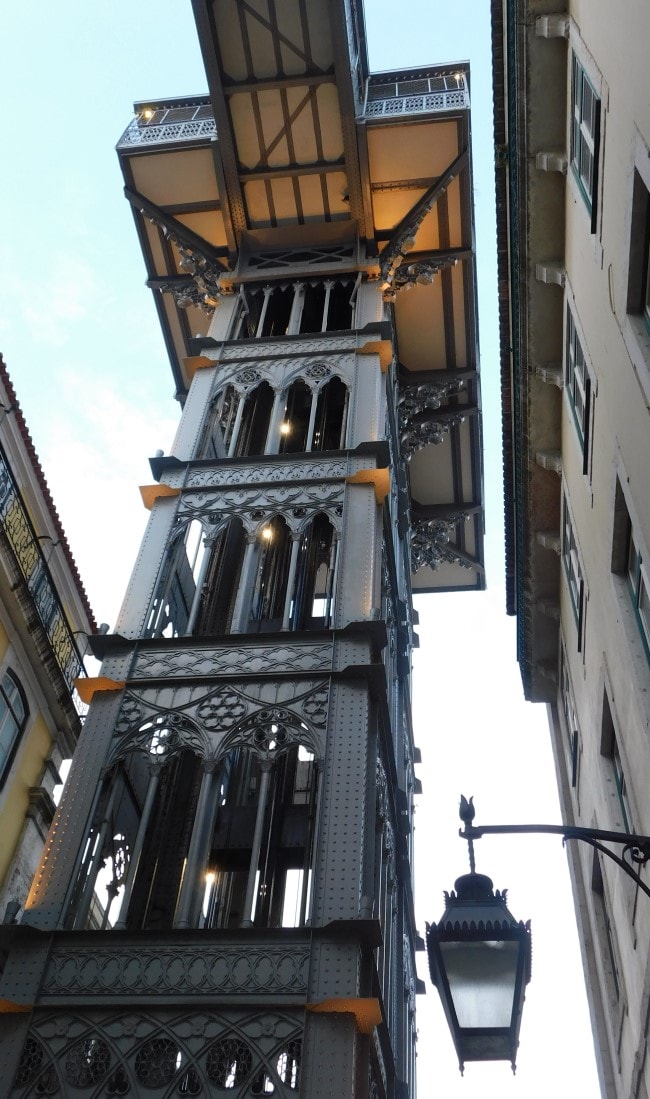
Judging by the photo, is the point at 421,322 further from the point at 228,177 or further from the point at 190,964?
the point at 190,964

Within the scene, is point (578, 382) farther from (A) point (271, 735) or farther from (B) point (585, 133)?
(A) point (271, 735)

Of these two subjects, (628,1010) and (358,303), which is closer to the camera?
(628,1010)

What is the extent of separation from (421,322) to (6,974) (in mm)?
15824

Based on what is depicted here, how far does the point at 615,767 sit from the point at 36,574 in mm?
9447

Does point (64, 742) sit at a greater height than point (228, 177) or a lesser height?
lesser

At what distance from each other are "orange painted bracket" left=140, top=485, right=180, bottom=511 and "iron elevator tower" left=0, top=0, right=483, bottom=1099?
3 cm

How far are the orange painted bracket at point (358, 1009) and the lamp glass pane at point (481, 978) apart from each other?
3.93 meters

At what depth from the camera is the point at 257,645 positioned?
11766 mm

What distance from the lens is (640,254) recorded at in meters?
8.30

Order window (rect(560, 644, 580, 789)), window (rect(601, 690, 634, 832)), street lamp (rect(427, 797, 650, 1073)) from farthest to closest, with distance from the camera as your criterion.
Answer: window (rect(560, 644, 580, 789)) < window (rect(601, 690, 634, 832)) < street lamp (rect(427, 797, 650, 1073))

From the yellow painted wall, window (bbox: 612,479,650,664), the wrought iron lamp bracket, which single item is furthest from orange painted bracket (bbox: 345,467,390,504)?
the wrought iron lamp bracket

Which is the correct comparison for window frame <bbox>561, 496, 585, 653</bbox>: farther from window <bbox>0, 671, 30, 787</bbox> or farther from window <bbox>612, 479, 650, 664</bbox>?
window <bbox>0, 671, 30, 787</bbox>

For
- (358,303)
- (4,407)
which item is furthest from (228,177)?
(4,407)

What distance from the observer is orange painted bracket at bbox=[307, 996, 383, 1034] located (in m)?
8.27
